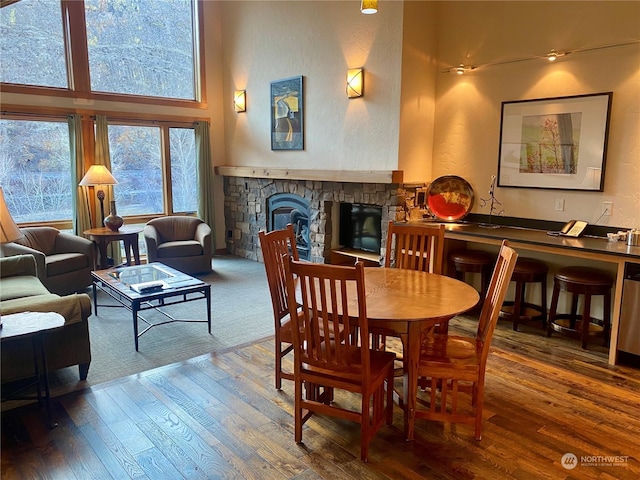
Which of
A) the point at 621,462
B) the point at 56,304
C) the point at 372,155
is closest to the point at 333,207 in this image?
the point at 372,155

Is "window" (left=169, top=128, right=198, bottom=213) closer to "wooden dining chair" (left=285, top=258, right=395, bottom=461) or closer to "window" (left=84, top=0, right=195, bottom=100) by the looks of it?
"window" (left=84, top=0, right=195, bottom=100)

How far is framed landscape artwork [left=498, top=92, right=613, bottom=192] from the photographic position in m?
3.88

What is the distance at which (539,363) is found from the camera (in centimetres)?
344

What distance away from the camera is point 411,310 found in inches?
91.4

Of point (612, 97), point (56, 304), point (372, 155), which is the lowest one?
point (56, 304)

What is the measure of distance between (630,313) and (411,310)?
203cm

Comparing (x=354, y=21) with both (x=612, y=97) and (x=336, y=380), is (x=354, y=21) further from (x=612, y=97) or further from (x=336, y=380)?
(x=336, y=380)

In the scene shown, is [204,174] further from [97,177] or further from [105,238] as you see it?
[105,238]

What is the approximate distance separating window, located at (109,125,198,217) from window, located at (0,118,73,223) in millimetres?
613

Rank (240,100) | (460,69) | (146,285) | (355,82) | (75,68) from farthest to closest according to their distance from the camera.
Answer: (240,100) < (75,68) < (355,82) < (460,69) < (146,285)

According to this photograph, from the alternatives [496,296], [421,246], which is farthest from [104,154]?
[496,296]

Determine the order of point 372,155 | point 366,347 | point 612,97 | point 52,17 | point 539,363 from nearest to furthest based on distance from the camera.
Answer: point 366,347 → point 539,363 → point 612,97 → point 372,155 → point 52,17

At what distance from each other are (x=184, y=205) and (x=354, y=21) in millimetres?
3673

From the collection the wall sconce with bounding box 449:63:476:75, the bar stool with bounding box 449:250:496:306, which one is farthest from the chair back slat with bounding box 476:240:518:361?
the wall sconce with bounding box 449:63:476:75
